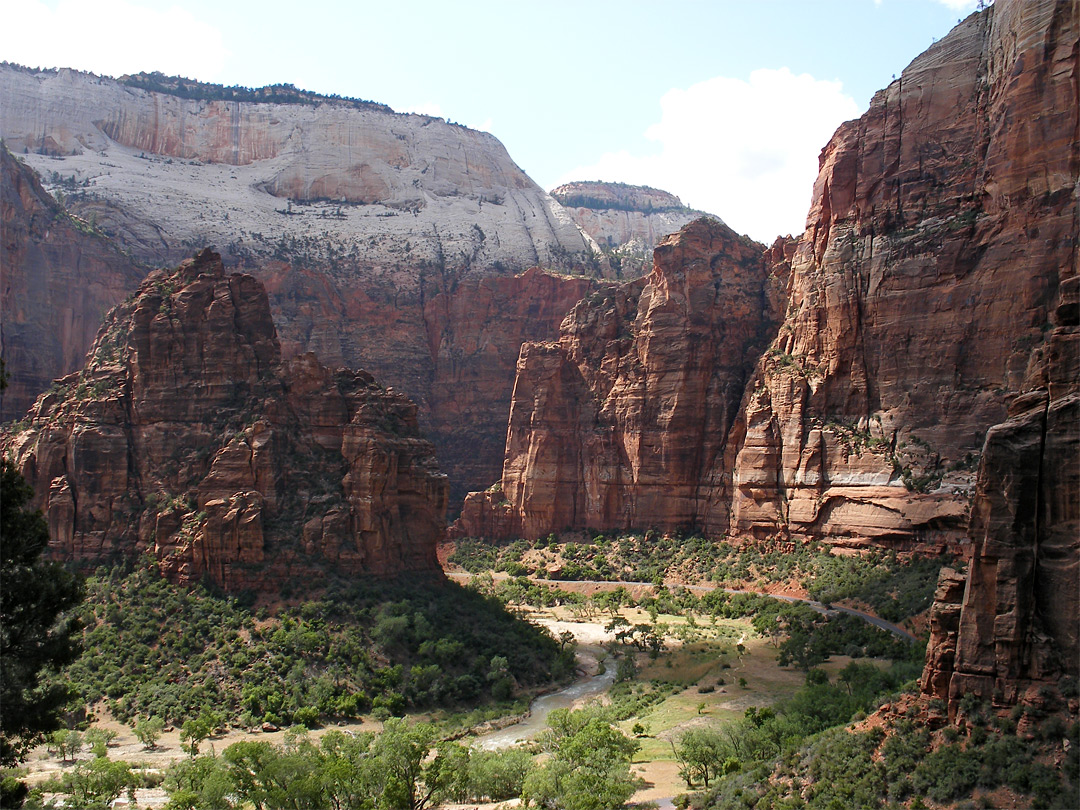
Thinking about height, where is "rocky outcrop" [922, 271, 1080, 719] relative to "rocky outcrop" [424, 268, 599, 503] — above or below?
below

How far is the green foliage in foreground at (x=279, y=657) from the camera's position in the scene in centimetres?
4966

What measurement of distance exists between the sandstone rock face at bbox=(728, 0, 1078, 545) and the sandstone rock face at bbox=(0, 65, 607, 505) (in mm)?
56987

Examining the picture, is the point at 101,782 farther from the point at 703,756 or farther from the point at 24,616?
the point at 703,756

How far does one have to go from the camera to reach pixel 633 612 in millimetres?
83750

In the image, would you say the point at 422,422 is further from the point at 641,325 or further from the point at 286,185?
the point at 286,185

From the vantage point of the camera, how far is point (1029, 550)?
26.7 meters

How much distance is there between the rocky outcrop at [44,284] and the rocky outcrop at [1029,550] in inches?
3610

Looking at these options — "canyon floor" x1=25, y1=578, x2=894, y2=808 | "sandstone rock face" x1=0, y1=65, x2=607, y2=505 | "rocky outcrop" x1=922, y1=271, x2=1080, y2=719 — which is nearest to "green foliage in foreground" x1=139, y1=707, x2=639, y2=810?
"canyon floor" x1=25, y1=578, x2=894, y2=808

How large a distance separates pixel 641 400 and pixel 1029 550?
7544 centimetres

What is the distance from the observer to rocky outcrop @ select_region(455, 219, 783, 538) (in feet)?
323

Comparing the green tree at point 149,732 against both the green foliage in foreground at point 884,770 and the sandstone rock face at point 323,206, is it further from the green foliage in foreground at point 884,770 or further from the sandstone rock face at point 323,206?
the sandstone rock face at point 323,206

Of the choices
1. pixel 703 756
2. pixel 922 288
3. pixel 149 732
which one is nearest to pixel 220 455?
pixel 149 732

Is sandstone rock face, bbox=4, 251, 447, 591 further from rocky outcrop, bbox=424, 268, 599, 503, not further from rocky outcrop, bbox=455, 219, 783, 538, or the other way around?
rocky outcrop, bbox=424, 268, 599, 503

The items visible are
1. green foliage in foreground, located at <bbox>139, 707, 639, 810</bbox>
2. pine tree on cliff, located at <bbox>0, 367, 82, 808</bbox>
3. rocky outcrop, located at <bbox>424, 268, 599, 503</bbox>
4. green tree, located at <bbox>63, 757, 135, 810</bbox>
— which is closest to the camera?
pine tree on cliff, located at <bbox>0, 367, 82, 808</bbox>
